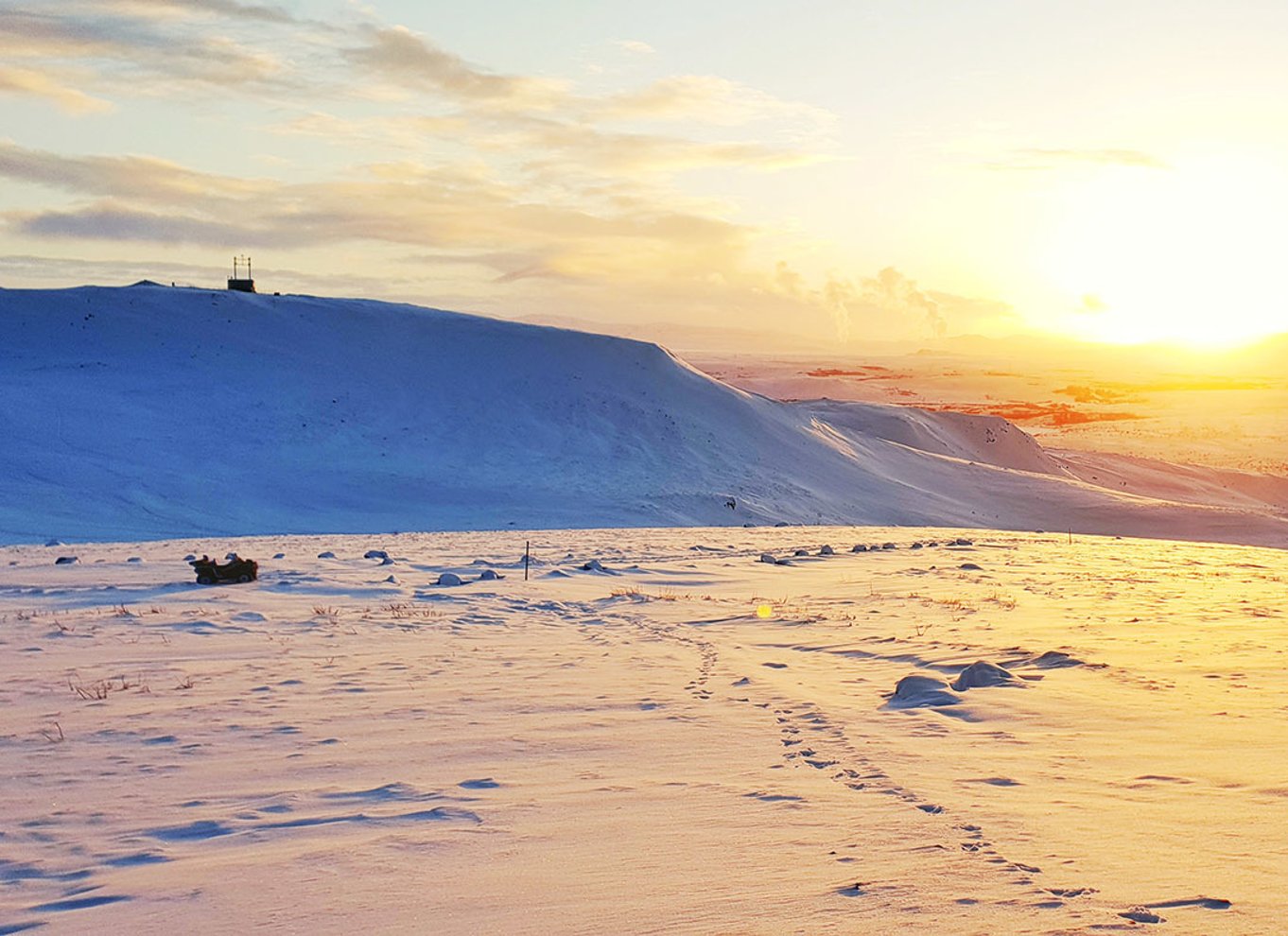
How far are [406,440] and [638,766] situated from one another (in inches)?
1396

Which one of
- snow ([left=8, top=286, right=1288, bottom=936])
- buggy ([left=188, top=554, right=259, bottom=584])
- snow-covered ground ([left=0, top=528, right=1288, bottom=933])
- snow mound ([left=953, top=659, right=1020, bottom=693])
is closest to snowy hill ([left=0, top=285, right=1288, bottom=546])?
snow ([left=8, top=286, right=1288, bottom=936])

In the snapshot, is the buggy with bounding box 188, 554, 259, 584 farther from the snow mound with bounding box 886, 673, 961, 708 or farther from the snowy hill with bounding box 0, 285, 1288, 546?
the snowy hill with bounding box 0, 285, 1288, 546

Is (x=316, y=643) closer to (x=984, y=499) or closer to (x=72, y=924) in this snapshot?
(x=72, y=924)

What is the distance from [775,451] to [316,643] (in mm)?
36153

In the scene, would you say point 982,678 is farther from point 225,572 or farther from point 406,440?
point 406,440

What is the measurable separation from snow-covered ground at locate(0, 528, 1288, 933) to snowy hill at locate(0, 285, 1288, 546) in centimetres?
1991

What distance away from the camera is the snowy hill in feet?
111

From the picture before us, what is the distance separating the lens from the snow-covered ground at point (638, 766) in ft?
15.0

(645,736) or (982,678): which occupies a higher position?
(982,678)

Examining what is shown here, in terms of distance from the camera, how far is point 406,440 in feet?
135

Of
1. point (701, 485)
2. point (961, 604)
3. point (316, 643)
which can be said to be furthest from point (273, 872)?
point (701, 485)

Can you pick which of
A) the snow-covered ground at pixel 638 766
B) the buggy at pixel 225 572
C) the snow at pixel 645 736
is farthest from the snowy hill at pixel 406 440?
the snow-covered ground at pixel 638 766

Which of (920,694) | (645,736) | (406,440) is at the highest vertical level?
(406,440)

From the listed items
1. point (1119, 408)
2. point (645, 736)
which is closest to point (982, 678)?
point (645, 736)
